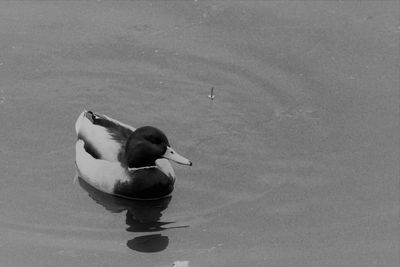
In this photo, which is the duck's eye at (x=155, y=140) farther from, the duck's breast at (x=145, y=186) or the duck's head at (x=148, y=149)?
the duck's breast at (x=145, y=186)

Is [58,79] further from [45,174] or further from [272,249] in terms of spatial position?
[272,249]

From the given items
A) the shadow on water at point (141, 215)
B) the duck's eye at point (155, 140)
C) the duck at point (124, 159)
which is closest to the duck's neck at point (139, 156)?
the duck at point (124, 159)

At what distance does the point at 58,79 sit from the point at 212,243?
11.2 ft

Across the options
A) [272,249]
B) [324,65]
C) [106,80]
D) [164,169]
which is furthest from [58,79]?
[272,249]

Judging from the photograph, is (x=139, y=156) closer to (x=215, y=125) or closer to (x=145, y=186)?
(x=145, y=186)

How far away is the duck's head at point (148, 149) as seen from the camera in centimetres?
982

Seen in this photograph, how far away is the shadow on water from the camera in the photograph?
29.7 ft

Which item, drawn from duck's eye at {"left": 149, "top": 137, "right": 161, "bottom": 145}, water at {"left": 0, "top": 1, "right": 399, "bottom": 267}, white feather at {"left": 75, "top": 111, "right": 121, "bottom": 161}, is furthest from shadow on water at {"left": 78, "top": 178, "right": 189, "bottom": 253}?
duck's eye at {"left": 149, "top": 137, "right": 161, "bottom": 145}

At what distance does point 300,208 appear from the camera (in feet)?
31.1

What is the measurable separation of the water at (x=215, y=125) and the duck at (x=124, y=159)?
143 millimetres

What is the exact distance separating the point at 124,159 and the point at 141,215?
2.25 ft

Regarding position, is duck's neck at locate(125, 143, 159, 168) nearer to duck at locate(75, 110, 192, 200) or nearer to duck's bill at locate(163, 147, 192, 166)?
duck at locate(75, 110, 192, 200)

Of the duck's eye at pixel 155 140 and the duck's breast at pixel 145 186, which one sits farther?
the duck's breast at pixel 145 186

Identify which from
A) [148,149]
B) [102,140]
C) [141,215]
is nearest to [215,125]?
[148,149]
